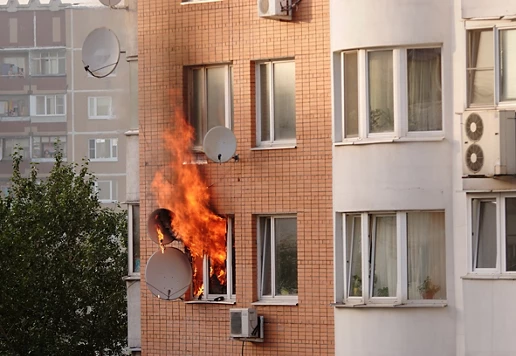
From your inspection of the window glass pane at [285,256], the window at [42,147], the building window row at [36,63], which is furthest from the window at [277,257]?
the window at [42,147]

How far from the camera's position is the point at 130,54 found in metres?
29.7

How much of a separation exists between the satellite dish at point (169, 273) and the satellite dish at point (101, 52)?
4.08 meters

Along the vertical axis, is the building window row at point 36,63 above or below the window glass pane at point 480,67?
above

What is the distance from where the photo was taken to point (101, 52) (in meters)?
28.9

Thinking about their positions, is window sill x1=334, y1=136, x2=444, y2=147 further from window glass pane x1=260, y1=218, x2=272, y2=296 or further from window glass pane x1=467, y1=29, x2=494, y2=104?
window glass pane x1=260, y1=218, x2=272, y2=296

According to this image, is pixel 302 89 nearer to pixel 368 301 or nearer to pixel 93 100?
pixel 368 301

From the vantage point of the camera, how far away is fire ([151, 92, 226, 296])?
27312mm

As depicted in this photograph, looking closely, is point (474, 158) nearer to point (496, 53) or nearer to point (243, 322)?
point (496, 53)

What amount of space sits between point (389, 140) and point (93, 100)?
79.5 metres

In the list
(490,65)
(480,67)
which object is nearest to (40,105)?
(480,67)

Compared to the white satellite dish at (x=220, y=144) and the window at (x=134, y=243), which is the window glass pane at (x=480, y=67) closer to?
the white satellite dish at (x=220, y=144)

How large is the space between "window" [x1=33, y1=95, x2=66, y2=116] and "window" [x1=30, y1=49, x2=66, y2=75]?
1.83 meters

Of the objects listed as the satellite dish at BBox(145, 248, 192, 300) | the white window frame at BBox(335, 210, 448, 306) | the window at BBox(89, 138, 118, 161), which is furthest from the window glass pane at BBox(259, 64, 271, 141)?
the window at BBox(89, 138, 118, 161)

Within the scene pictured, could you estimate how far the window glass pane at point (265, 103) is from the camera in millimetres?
27094
